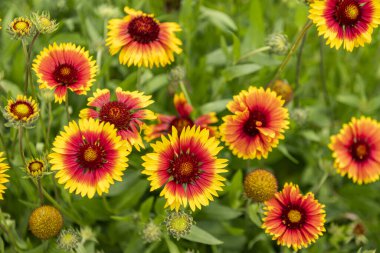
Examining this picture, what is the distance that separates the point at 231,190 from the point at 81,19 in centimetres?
97

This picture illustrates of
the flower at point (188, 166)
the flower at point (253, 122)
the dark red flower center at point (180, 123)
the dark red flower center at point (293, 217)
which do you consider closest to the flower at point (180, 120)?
the dark red flower center at point (180, 123)

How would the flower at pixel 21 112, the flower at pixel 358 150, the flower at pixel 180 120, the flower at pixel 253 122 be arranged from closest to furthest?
the flower at pixel 21 112
the flower at pixel 253 122
the flower at pixel 358 150
the flower at pixel 180 120

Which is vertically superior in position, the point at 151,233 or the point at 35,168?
the point at 35,168

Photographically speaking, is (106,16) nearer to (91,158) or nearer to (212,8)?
(212,8)

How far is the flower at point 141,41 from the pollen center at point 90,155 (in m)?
0.36

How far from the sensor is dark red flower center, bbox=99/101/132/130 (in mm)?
1379

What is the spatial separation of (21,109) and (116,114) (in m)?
0.26

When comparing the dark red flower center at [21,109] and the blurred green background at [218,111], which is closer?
the dark red flower center at [21,109]

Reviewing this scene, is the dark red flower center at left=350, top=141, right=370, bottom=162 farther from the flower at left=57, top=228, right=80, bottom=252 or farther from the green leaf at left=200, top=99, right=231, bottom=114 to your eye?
the flower at left=57, top=228, right=80, bottom=252

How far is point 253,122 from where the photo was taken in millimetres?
1518

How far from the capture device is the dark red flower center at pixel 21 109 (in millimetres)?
1284

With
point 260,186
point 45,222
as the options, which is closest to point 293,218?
point 260,186

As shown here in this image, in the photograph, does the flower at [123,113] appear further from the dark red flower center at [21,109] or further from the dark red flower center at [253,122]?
the dark red flower center at [253,122]

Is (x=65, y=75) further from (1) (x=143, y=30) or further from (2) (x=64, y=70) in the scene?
(1) (x=143, y=30)
